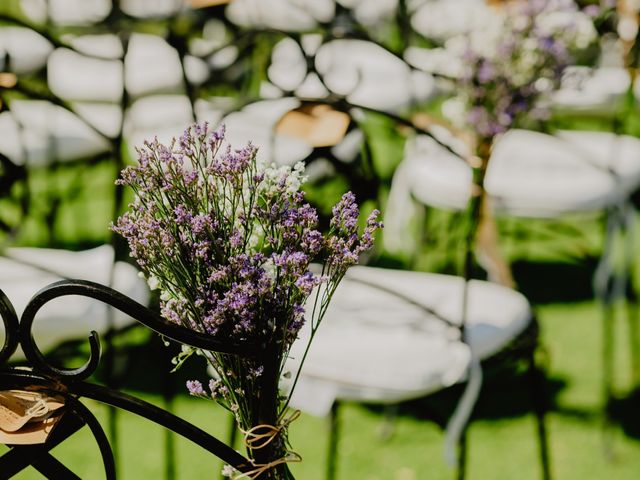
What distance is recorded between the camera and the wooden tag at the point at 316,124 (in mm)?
1751

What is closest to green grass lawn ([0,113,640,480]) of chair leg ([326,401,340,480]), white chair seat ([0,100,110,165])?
chair leg ([326,401,340,480])

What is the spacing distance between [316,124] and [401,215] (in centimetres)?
159

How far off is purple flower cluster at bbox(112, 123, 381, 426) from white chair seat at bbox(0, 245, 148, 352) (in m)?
0.80

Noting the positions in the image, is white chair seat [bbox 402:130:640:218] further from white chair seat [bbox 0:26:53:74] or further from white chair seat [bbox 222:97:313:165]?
white chair seat [bbox 0:26:53:74]

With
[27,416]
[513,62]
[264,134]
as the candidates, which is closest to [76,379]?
[27,416]

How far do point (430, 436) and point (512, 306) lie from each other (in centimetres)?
93

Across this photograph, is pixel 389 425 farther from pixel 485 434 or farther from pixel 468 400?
pixel 468 400

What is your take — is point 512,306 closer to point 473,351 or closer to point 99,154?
point 473,351

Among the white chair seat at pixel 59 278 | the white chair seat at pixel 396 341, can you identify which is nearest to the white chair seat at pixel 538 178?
the white chair seat at pixel 396 341

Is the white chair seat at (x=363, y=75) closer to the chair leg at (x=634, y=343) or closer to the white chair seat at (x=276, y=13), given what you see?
the white chair seat at (x=276, y=13)

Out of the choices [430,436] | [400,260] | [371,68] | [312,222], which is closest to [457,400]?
[430,436]

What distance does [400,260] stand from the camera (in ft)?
12.5

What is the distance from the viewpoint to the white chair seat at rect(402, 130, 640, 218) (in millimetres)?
2506

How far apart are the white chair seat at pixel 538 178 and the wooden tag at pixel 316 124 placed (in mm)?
805
